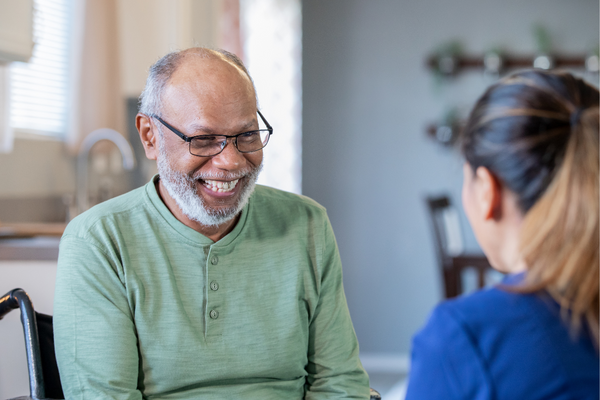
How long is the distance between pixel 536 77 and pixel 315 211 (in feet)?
2.49

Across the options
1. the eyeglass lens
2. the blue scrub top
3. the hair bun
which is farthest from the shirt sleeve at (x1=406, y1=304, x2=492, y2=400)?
the eyeglass lens

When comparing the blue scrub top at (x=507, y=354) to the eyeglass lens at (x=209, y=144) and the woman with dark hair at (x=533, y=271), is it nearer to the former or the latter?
the woman with dark hair at (x=533, y=271)

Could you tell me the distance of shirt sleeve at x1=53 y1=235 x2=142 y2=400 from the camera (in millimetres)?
1184

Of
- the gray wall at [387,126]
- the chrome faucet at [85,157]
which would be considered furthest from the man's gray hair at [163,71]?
the gray wall at [387,126]

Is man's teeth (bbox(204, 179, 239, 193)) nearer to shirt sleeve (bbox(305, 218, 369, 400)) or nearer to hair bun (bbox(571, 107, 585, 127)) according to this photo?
shirt sleeve (bbox(305, 218, 369, 400))

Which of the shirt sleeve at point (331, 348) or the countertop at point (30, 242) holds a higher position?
the countertop at point (30, 242)

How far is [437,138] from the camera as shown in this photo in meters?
4.15

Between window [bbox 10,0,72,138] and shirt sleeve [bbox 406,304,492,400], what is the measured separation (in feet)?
7.51

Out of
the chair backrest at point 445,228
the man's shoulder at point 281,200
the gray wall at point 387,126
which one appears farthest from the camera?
the gray wall at point 387,126

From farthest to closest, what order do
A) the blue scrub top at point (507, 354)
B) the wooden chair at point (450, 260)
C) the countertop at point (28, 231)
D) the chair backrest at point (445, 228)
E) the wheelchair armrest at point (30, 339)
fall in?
the chair backrest at point (445, 228) → the wooden chair at point (450, 260) → the countertop at point (28, 231) → the wheelchair armrest at point (30, 339) → the blue scrub top at point (507, 354)

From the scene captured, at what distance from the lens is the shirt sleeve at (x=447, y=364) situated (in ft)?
2.48

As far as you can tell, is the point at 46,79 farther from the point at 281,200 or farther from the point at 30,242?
the point at 281,200

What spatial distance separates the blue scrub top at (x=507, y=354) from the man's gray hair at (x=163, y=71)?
84cm

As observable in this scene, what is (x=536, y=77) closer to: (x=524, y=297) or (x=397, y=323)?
(x=524, y=297)
